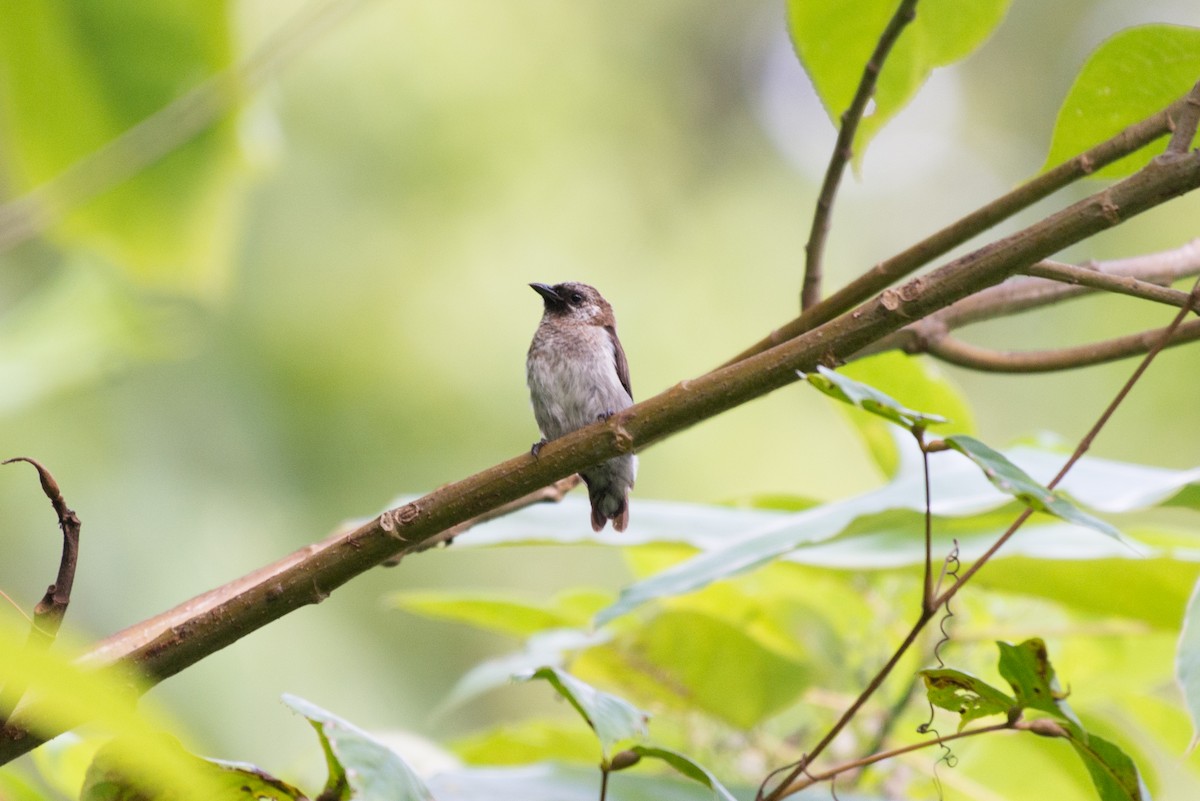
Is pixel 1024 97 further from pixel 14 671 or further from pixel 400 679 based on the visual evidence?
pixel 14 671

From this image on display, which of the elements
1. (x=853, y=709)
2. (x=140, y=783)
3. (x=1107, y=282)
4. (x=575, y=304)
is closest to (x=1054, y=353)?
(x=1107, y=282)

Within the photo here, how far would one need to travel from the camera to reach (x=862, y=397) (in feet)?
3.52

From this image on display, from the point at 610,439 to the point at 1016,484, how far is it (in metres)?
0.43

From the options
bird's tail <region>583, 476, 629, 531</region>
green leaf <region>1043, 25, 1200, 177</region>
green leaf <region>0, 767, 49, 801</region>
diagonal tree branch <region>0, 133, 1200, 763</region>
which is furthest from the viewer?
bird's tail <region>583, 476, 629, 531</region>

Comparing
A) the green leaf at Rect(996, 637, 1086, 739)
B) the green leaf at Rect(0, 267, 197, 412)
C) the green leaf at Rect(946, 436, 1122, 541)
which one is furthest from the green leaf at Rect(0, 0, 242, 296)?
the green leaf at Rect(996, 637, 1086, 739)

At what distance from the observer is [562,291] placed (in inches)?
134

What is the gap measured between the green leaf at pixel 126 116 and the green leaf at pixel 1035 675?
1809 mm

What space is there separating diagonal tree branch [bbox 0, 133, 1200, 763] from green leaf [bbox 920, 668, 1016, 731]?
35 centimetres

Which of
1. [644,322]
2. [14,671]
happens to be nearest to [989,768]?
[14,671]

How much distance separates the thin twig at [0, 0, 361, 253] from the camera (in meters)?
1.85

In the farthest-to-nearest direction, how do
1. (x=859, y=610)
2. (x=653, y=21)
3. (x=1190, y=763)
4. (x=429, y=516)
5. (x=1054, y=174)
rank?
1. (x=653, y=21)
2. (x=859, y=610)
3. (x=1190, y=763)
4. (x=1054, y=174)
5. (x=429, y=516)

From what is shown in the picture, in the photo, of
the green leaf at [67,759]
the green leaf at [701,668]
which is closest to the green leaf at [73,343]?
the green leaf at [67,759]

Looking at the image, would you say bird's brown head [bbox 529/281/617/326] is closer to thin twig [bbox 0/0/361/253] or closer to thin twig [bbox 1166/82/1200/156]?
thin twig [bbox 0/0/361/253]

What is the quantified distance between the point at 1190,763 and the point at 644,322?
19.9ft
